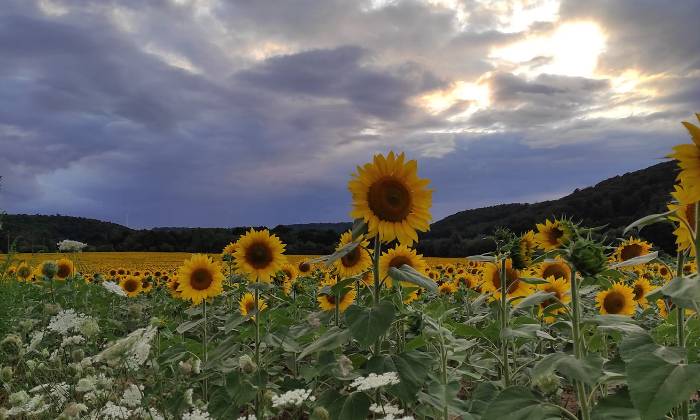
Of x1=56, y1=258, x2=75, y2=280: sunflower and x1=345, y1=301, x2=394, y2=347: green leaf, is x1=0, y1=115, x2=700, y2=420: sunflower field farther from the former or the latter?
x1=56, y1=258, x2=75, y2=280: sunflower

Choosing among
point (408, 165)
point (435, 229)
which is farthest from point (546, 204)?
point (408, 165)

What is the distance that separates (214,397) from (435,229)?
3327 centimetres

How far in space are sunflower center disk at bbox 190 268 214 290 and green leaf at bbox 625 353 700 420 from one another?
14.9ft

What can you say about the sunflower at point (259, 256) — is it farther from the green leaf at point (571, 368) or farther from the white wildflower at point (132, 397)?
the green leaf at point (571, 368)

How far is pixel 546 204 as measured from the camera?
38531 millimetres

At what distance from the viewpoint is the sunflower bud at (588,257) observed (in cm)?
230

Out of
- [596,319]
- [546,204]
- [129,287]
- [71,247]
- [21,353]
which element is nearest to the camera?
[596,319]

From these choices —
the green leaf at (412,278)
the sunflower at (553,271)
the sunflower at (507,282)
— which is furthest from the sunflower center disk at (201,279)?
the sunflower at (553,271)

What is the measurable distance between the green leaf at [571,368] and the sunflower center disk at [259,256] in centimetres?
336

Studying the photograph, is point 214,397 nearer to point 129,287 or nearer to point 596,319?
point 596,319

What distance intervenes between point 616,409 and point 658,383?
0.35m

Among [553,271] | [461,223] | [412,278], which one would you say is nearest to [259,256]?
[412,278]

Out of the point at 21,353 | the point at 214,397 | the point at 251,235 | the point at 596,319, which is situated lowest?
the point at 214,397

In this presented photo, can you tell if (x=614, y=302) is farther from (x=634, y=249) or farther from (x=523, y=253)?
(x=523, y=253)
